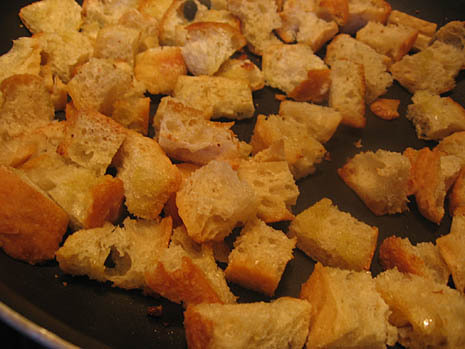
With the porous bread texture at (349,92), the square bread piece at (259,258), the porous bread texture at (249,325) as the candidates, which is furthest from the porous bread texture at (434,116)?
the porous bread texture at (249,325)

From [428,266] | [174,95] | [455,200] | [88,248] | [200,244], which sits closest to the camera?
[88,248]

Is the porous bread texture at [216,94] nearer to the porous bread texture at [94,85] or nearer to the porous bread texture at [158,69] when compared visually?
the porous bread texture at [158,69]

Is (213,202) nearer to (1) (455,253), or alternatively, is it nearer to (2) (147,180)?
(2) (147,180)

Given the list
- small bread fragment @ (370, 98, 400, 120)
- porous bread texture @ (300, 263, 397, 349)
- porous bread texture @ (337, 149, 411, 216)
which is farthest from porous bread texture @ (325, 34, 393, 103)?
porous bread texture @ (300, 263, 397, 349)

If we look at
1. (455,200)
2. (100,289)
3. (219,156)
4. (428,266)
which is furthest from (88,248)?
(455,200)

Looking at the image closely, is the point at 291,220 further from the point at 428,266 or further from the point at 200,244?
the point at 428,266

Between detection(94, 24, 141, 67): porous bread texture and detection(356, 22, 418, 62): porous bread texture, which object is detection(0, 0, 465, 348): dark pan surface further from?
detection(356, 22, 418, 62): porous bread texture
